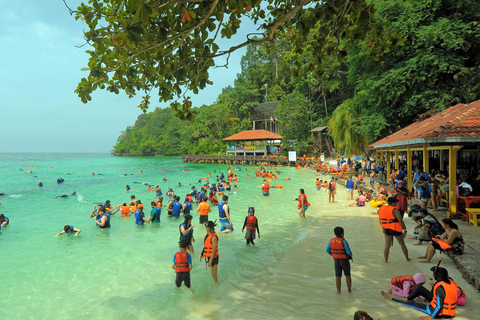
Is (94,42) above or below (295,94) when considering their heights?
below

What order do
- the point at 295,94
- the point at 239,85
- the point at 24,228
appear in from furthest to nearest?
the point at 239,85, the point at 295,94, the point at 24,228

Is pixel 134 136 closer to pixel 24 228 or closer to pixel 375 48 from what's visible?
pixel 24 228

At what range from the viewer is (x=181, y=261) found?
6141mm

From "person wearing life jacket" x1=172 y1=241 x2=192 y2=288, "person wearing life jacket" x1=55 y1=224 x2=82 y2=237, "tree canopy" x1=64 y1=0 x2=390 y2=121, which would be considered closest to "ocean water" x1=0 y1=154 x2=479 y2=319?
"person wearing life jacket" x1=55 y1=224 x2=82 y2=237

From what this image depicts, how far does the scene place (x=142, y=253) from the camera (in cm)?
958

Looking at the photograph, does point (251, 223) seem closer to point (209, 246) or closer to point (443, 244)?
point (209, 246)

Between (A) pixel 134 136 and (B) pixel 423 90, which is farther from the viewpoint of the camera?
(A) pixel 134 136

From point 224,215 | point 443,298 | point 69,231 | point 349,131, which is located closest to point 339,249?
point 443,298

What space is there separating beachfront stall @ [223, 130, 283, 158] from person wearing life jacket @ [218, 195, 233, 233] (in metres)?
40.7

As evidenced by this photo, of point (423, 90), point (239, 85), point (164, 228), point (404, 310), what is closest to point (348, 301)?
point (404, 310)

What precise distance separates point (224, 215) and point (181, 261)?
4.03 meters

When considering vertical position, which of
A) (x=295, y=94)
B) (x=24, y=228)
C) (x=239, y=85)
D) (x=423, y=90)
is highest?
(x=239, y=85)

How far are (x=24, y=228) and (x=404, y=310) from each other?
1623 cm

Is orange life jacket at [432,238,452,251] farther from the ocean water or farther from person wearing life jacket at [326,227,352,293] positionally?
person wearing life jacket at [326,227,352,293]
